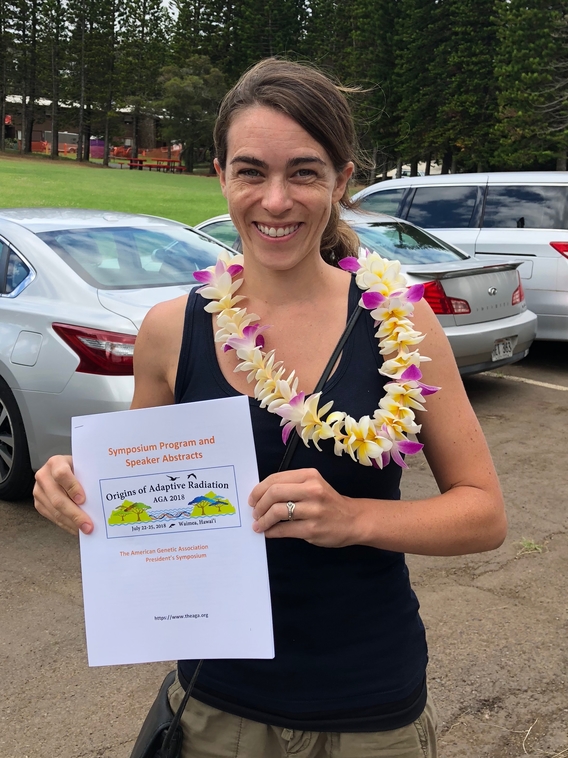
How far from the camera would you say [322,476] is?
4.65 feet

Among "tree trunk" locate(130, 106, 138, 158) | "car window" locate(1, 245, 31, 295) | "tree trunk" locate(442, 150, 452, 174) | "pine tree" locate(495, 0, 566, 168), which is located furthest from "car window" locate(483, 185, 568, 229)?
"tree trunk" locate(130, 106, 138, 158)

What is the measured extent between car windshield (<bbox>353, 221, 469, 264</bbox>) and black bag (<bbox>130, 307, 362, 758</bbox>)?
540 centimetres

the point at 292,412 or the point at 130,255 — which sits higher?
the point at 292,412

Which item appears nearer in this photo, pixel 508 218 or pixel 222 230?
pixel 222 230

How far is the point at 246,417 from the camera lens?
1362 millimetres

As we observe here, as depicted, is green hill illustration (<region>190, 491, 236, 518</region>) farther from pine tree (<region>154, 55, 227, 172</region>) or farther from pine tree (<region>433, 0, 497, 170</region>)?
pine tree (<region>154, 55, 227, 172</region>)

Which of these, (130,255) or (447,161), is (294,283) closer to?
(130,255)

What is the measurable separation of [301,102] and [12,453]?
355cm

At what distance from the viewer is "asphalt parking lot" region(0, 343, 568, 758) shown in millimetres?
2705

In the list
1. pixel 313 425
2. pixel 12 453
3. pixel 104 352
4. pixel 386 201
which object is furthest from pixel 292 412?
pixel 386 201

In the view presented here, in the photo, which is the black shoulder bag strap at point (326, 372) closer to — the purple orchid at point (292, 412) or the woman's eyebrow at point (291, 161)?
the purple orchid at point (292, 412)

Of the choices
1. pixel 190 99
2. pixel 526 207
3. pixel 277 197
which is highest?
pixel 190 99

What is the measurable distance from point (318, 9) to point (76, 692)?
68.0 metres

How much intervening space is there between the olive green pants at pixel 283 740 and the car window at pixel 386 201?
26.9ft
